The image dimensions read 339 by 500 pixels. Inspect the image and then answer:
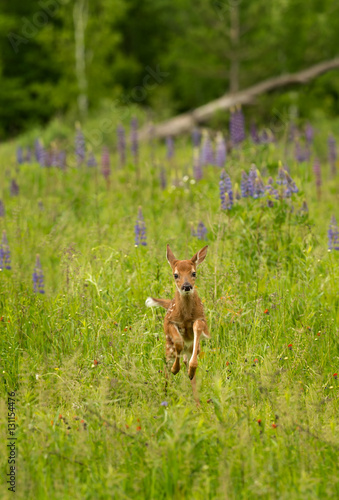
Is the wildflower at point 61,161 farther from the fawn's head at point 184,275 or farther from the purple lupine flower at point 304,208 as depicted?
the fawn's head at point 184,275

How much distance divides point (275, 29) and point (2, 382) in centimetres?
1996

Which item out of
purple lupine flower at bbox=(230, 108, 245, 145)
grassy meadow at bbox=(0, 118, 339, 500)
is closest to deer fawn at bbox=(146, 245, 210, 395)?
grassy meadow at bbox=(0, 118, 339, 500)

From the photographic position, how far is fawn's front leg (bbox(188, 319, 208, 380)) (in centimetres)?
301

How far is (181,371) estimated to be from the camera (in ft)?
11.6

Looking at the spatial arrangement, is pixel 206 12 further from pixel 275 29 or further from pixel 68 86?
pixel 68 86

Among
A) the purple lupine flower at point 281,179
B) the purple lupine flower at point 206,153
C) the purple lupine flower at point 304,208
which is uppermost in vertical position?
the purple lupine flower at point 206,153

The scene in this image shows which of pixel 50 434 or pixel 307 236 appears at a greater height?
pixel 307 236

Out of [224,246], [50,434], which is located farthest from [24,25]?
[50,434]

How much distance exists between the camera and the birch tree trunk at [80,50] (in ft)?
77.0

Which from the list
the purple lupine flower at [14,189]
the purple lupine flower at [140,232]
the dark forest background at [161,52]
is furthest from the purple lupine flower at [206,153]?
the dark forest background at [161,52]

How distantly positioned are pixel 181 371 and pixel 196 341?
1.76 feet

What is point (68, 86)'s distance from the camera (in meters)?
24.5

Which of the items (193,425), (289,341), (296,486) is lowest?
(296,486)

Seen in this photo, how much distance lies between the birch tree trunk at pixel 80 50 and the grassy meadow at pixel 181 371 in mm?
17744
